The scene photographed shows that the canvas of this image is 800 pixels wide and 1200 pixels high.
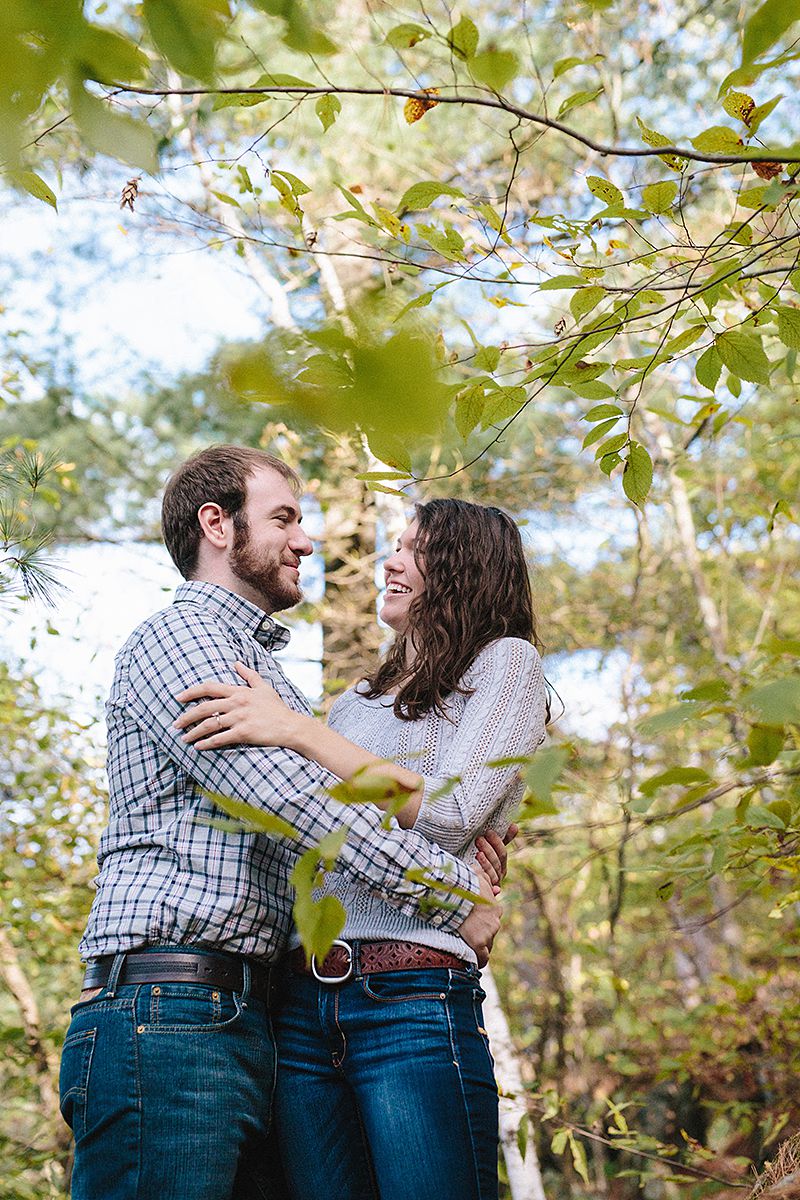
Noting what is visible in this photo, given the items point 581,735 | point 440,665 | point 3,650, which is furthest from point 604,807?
point 440,665

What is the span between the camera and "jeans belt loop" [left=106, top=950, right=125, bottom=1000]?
4.25 feet

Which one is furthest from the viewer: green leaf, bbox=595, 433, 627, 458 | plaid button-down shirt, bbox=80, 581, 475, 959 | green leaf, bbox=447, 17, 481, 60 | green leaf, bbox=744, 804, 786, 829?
green leaf, bbox=744, 804, 786, 829

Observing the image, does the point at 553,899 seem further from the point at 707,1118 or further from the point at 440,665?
the point at 440,665

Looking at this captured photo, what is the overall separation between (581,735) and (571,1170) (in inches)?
79.7

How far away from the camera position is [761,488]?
6184 millimetres

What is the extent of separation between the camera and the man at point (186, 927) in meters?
1.25

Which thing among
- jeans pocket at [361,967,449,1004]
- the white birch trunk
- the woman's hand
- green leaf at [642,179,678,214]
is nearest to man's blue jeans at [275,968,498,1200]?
jeans pocket at [361,967,449,1004]

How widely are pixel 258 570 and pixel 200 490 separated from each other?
18 cm

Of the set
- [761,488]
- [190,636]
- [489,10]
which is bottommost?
[190,636]

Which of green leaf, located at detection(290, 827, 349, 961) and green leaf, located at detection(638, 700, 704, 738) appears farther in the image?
green leaf, located at detection(638, 700, 704, 738)

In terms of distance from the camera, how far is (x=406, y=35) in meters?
1.07

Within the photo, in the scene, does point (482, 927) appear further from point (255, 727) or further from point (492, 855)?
point (255, 727)

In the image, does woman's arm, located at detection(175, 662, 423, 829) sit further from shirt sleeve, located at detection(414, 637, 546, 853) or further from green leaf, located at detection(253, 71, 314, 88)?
green leaf, located at detection(253, 71, 314, 88)

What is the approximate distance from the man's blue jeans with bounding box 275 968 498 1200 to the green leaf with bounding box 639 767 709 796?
29.2 inches
